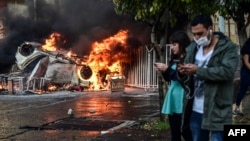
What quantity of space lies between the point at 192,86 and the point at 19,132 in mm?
4653

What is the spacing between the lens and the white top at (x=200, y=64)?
14.7 feet

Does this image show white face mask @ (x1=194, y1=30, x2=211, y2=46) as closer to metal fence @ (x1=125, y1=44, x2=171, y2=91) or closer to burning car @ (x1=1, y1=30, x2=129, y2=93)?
burning car @ (x1=1, y1=30, x2=129, y2=93)

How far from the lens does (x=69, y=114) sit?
33.7ft

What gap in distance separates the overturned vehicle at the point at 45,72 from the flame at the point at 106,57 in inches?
16.4

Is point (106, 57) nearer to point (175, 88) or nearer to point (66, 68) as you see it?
point (66, 68)

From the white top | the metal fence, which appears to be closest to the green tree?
the white top

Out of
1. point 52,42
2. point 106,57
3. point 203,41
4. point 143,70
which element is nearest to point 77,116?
point 203,41

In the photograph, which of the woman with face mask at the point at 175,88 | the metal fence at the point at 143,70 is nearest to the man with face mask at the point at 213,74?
the woman with face mask at the point at 175,88

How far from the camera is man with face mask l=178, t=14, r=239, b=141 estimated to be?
4266 mm

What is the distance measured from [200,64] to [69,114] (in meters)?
6.14

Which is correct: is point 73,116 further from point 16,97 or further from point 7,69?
point 7,69

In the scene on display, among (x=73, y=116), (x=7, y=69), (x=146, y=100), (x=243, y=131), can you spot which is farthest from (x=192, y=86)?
(x=7, y=69)

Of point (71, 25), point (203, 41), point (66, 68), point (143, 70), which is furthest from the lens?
point (71, 25)

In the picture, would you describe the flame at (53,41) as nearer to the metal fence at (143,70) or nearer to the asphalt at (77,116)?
the metal fence at (143,70)
